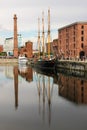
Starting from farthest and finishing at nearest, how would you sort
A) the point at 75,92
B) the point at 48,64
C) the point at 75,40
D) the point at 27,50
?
1. the point at 27,50
2. the point at 75,40
3. the point at 48,64
4. the point at 75,92

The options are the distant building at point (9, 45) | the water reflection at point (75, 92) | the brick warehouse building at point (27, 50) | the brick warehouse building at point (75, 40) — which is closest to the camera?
the water reflection at point (75, 92)

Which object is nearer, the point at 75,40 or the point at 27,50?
the point at 75,40

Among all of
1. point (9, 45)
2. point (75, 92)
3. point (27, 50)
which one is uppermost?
point (9, 45)

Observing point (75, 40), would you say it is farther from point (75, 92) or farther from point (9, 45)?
point (75, 92)

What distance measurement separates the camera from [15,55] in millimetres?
148250

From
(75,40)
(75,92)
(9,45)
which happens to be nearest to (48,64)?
(75,40)

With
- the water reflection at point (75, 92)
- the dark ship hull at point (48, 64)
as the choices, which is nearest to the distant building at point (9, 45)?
the dark ship hull at point (48, 64)

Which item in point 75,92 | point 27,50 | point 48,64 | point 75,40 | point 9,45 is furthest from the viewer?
point 9,45

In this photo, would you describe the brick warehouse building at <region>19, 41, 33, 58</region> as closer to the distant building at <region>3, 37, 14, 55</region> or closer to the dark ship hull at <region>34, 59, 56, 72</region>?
the distant building at <region>3, 37, 14, 55</region>

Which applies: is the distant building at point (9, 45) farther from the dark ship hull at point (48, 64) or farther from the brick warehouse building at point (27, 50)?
the dark ship hull at point (48, 64)

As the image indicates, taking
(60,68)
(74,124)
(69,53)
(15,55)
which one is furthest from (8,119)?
(15,55)

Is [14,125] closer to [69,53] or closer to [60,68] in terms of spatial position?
[60,68]

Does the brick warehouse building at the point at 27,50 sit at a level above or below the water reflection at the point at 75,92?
above

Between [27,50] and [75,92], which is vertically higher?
[27,50]
